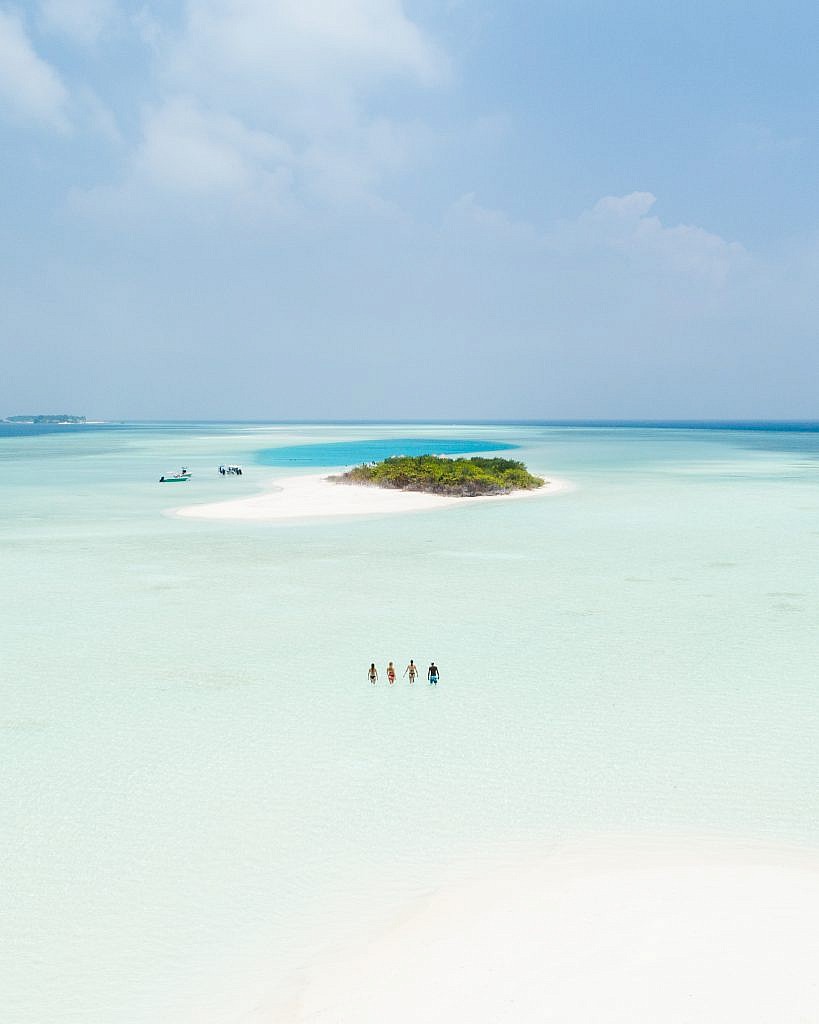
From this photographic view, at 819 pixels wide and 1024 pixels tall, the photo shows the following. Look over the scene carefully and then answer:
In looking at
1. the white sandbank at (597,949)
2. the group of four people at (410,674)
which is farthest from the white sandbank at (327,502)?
the white sandbank at (597,949)

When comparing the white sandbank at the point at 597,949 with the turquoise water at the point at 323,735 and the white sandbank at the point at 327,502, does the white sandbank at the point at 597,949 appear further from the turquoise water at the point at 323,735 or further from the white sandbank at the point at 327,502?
the white sandbank at the point at 327,502

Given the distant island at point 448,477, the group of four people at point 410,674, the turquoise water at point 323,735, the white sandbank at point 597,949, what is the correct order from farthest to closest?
the distant island at point 448,477 < the group of four people at point 410,674 < the turquoise water at point 323,735 < the white sandbank at point 597,949

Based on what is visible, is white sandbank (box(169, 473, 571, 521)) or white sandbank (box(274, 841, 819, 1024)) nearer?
white sandbank (box(274, 841, 819, 1024))

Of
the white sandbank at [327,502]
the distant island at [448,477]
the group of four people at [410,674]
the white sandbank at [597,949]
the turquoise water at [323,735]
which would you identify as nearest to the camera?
the white sandbank at [597,949]

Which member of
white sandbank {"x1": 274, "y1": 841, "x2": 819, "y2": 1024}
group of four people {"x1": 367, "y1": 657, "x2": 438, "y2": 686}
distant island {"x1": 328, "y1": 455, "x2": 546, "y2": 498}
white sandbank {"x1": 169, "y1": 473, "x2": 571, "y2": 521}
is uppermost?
distant island {"x1": 328, "y1": 455, "x2": 546, "y2": 498}

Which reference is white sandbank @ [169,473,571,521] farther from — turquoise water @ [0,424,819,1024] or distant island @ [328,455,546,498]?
turquoise water @ [0,424,819,1024]

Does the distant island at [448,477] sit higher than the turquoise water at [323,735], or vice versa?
the distant island at [448,477]

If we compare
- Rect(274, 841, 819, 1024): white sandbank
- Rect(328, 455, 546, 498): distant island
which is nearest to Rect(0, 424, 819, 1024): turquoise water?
Rect(274, 841, 819, 1024): white sandbank
